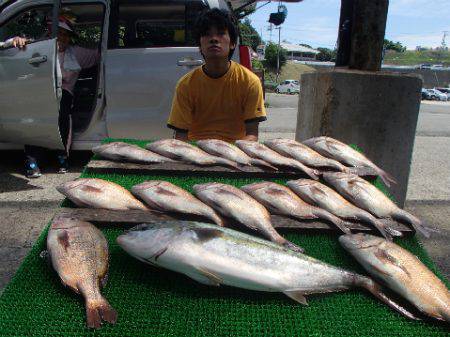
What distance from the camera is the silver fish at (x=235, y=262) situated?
5.23ft

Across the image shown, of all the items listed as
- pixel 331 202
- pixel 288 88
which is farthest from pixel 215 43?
pixel 288 88

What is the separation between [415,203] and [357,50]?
2.50m

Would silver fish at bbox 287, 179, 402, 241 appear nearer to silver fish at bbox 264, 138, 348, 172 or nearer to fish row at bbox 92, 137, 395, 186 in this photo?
fish row at bbox 92, 137, 395, 186

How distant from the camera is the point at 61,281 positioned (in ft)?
5.38

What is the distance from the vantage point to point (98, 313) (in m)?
1.48

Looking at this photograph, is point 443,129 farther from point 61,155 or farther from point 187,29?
point 61,155

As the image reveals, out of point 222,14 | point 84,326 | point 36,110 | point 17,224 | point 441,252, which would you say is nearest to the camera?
point 84,326

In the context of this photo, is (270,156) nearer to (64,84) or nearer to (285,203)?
(285,203)

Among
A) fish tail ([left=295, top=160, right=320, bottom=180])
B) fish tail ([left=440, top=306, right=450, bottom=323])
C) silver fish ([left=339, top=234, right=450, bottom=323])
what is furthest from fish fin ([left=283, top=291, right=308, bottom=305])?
fish tail ([left=295, top=160, right=320, bottom=180])

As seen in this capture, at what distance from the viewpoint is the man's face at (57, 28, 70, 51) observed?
565 centimetres

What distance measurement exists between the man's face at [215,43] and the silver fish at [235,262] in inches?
75.3

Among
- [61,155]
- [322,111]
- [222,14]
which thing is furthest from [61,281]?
[61,155]

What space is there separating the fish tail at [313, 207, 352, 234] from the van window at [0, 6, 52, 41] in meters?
4.73

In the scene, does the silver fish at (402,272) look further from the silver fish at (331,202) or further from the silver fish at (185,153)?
the silver fish at (185,153)
